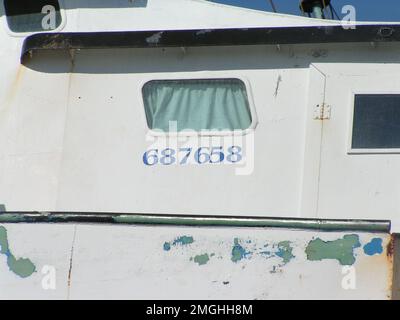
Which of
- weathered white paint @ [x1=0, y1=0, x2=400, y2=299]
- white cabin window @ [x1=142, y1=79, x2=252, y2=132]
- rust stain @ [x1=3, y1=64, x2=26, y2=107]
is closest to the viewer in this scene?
weathered white paint @ [x1=0, y1=0, x2=400, y2=299]

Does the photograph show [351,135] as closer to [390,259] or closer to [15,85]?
[390,259]

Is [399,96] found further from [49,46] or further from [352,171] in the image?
[49,46]

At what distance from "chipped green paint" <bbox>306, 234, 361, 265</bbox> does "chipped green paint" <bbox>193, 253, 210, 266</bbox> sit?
55 cm

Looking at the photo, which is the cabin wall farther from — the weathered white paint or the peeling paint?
the peeling paint

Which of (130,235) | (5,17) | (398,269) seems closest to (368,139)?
(398,269)

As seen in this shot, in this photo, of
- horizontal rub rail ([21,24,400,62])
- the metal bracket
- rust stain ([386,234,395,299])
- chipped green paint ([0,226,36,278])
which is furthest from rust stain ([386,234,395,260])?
chipped green paint ([0,226,36,278])

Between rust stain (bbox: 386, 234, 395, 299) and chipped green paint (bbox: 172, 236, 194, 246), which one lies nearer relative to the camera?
rust stain (bbox: 386, 234, 395, 299)

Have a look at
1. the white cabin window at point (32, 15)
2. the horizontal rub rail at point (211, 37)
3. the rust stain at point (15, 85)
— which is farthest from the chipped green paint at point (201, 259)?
the white cabin window at point (32, 15)

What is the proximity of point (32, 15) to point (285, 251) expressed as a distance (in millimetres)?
2722

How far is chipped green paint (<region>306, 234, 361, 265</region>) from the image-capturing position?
4.62 meters

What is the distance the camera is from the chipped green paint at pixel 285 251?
4.68 m

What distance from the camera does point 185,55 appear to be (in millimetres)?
→ 5773

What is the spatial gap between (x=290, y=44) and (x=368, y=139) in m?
0.79

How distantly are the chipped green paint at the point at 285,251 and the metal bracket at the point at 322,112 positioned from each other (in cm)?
118
